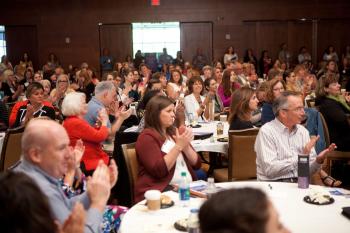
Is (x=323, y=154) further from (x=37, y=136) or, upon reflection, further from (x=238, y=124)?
(x=37, y=136)

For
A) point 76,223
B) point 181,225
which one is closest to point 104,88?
point 181,225

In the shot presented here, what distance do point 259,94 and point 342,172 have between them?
5.47 feet

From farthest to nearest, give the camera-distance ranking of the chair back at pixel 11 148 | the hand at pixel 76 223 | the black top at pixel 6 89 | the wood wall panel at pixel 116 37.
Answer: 1. the wood wall panel at pixel 116 37
2. the black top at pixel 6 89
3. the chair back at pixel 11 148
4. the hand at pixel 76 223

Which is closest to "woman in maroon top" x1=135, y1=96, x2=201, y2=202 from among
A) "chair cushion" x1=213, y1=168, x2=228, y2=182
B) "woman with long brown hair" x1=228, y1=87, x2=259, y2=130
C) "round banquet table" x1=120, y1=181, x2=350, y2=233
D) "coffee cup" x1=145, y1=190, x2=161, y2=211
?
"round banquet table" x1=120, y1=181, x2=350, y2=233

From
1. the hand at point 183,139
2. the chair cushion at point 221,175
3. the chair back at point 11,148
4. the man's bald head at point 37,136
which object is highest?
the man's bald head at point 37,136

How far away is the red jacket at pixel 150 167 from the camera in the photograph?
381 centimetres

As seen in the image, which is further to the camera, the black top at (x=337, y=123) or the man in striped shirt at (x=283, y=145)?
the black top at (x=337, y=123)

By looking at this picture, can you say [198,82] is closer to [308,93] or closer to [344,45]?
[308,93]

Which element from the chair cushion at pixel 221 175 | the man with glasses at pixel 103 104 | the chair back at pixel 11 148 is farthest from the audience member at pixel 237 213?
the chair back at pixel 11 148

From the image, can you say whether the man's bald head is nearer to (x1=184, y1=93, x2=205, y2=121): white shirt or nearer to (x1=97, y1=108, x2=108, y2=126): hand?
(x1=97, y1=108, x2=108, y2=126): hand

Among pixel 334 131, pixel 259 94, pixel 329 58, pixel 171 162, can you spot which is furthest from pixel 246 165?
pixel 329 58

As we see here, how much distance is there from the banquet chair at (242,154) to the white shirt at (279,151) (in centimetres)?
74

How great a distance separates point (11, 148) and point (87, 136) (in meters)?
1.09

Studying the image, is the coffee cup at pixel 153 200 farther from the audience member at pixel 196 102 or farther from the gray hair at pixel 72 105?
the audience member at pixel 196 102
